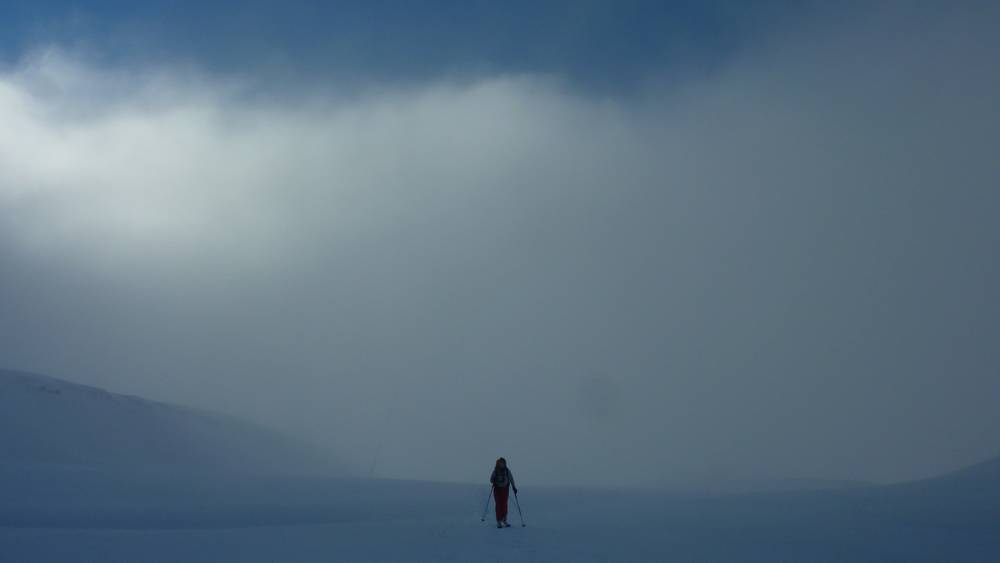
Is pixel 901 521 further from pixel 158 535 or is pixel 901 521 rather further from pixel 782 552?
pixel 158 535

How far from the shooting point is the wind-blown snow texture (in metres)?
13.6

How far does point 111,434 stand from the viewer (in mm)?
44906

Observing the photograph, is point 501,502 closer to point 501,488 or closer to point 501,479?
point 501,488

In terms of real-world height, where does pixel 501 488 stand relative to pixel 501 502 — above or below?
above

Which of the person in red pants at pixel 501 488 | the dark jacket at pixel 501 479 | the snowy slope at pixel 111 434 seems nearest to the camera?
the person in red pants at pixel 501 488

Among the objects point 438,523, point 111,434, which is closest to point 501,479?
point 438,523

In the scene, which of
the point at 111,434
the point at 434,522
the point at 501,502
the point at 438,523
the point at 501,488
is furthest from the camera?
the point at 111,434

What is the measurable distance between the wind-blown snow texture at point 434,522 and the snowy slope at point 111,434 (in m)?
7.22

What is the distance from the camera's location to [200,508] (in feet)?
66.2

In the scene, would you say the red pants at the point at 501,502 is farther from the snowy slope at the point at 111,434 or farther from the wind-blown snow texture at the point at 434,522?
the snowy slope at the point at 111,434

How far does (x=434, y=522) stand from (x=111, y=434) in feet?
114

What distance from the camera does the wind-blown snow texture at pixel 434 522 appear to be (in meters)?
13.6

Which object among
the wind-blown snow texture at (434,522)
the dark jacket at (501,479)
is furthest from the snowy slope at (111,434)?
the dark jacket at (501,479)

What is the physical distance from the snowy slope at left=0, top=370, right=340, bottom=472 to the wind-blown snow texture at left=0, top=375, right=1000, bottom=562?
23.7ft
